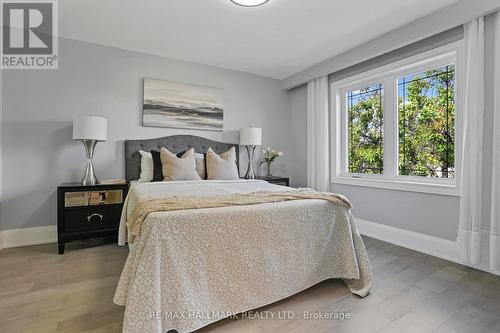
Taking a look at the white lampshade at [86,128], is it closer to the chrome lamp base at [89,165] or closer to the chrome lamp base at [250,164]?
the chrome lamp base at [89,165]

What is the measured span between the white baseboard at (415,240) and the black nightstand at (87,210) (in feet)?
10.3

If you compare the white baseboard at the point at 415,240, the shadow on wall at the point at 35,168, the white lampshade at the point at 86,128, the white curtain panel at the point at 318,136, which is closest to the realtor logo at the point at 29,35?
the shadow on wall at the point at 35,168

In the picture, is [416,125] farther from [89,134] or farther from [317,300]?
[89,134]

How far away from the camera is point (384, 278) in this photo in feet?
7.21

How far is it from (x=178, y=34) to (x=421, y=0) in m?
2.52

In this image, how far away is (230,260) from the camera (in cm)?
160

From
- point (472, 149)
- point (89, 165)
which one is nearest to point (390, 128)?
point (472, 149)

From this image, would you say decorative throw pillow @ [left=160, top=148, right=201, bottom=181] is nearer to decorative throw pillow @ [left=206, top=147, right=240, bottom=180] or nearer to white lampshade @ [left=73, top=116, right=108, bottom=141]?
decorative throw pillow @ [left=206, top=147, right=240, bottom=180]

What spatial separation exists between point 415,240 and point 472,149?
1.14 meters

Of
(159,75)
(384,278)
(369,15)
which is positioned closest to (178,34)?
(159,75)

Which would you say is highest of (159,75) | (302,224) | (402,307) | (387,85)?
(159,75)

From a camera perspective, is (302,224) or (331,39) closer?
(302,224)

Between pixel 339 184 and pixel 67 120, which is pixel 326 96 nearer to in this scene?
pixel 339 184

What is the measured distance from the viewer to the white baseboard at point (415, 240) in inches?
102
